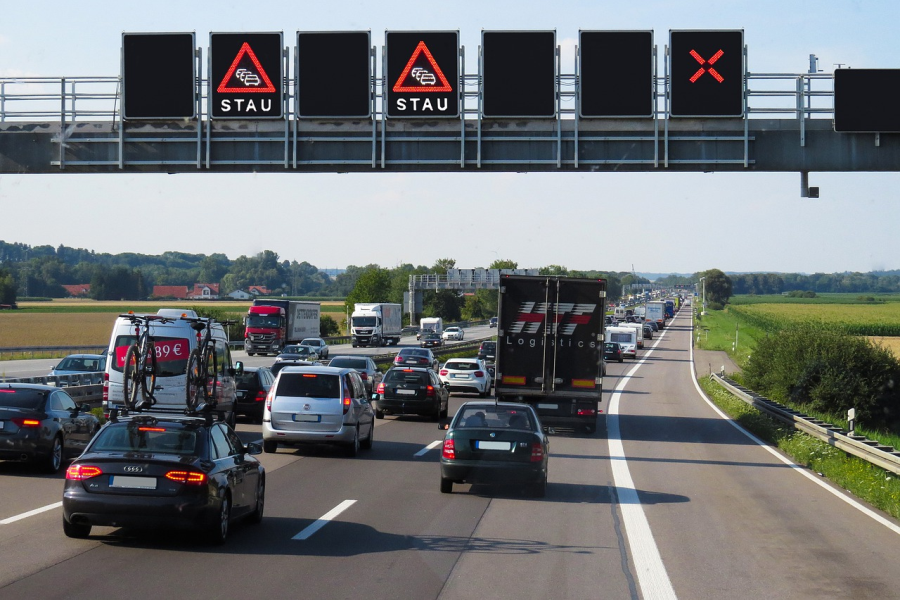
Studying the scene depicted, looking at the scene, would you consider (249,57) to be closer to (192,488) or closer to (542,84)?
(542,84)

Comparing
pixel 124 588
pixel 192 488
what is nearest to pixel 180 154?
pixel 192 488

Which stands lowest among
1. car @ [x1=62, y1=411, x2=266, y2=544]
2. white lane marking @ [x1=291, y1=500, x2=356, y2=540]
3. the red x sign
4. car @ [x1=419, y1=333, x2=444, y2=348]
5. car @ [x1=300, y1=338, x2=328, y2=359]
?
car @ [x1=419, y1=333, x2=444, y2=348]

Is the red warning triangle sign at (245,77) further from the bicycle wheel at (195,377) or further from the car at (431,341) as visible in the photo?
the car at (431,341)

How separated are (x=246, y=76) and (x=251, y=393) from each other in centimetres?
870

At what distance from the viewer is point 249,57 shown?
22219 millimetres

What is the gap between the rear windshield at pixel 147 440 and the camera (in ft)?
34.7

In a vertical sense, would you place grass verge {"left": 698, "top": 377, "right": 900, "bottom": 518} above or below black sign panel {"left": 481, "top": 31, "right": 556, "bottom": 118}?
below

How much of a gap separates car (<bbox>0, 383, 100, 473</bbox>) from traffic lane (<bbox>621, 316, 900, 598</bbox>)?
9235 millimetres

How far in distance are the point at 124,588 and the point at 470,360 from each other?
31.2 meters

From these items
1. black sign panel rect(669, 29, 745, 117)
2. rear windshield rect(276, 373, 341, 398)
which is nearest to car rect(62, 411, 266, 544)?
rear windshield rect(276, 373, 341, 398)

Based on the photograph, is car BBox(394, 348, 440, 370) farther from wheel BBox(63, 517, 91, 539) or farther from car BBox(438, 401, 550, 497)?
wheel BBox(63, 517, 91, 539)

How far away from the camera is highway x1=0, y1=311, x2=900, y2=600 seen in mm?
9008

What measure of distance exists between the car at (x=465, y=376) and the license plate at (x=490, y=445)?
23859mm

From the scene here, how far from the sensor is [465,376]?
3888 centimetres
